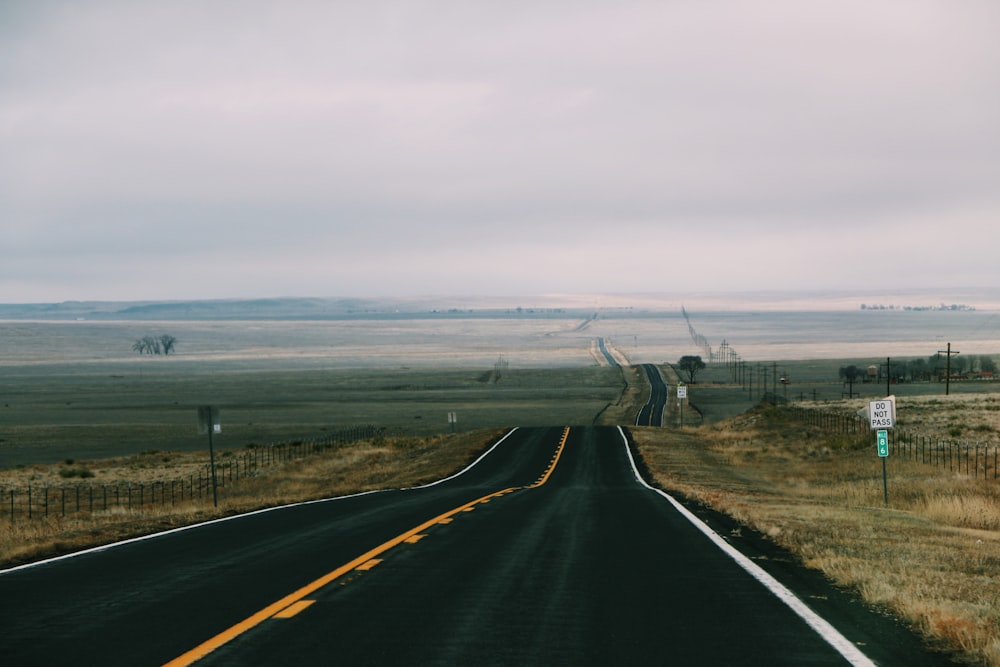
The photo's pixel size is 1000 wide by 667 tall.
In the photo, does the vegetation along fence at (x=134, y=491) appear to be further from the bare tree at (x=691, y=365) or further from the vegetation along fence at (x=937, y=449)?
the bare tree at (x=691, y=365)

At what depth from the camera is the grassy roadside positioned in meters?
8.98

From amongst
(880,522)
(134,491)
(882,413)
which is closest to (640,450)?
(134,491)

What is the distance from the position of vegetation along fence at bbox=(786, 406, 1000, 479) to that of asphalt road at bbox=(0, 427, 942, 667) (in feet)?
90.8

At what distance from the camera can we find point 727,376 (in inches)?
6747

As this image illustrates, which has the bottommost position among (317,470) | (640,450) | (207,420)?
(317,470)

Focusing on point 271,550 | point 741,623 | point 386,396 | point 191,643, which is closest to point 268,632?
point 191,643

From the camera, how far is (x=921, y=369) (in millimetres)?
169250

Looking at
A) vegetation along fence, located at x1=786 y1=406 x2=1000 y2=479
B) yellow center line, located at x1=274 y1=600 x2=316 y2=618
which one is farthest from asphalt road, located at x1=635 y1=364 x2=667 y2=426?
yellow center line, located at x1=274 y1=600 x2=316 y2=618

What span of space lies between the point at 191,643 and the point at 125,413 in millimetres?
114846

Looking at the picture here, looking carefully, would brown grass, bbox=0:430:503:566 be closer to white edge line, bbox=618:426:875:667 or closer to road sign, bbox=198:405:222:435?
road sign, bbox=198:405:222:435

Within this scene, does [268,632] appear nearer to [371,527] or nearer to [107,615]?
[107,615]

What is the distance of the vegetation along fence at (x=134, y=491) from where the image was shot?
3841 centimetres

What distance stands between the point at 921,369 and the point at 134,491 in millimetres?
151904

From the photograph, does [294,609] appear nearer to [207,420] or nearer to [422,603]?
[422,603]
